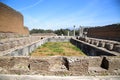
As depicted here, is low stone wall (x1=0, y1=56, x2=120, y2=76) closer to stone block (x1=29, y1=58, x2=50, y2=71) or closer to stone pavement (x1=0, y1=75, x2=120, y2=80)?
stone block (x1=29, y1=58, x2=50, y2=71)

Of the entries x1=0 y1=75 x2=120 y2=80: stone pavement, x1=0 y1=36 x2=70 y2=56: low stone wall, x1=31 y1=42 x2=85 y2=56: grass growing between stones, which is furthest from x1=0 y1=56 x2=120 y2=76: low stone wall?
x1=31 y1=42 x2=85 y2=56: grass growing between stones

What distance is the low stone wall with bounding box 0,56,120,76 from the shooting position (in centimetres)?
342

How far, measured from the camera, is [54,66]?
3727 mm

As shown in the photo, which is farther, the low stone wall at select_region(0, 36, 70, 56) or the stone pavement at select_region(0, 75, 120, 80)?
the low stone wall at select_region(0, 36, 70, 56)

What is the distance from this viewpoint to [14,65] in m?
3.70

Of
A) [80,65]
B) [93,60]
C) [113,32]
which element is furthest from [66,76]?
[113,32]

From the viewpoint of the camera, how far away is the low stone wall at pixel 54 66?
342 centimetres

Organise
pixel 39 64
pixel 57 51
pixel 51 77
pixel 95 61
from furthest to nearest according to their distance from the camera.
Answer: pixel 57 51, pixel 95 61, pixel 39 64, pixel 51 77

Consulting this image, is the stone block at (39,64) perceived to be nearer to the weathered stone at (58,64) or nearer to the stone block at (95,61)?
the weathered stone at (58,64)

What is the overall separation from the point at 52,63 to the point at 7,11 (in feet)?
55.4

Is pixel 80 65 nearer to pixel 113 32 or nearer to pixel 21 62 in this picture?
pixel 21 62

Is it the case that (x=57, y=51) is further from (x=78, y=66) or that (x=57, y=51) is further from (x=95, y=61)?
(x=78, y=66)

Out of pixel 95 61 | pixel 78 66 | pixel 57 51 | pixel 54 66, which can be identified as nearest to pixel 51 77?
pixel 54 66

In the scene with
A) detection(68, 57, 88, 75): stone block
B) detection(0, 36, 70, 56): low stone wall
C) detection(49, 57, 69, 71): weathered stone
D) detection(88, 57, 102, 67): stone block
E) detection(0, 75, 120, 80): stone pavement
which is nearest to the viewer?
detection(0, 75, 120, 80): stone pavement
